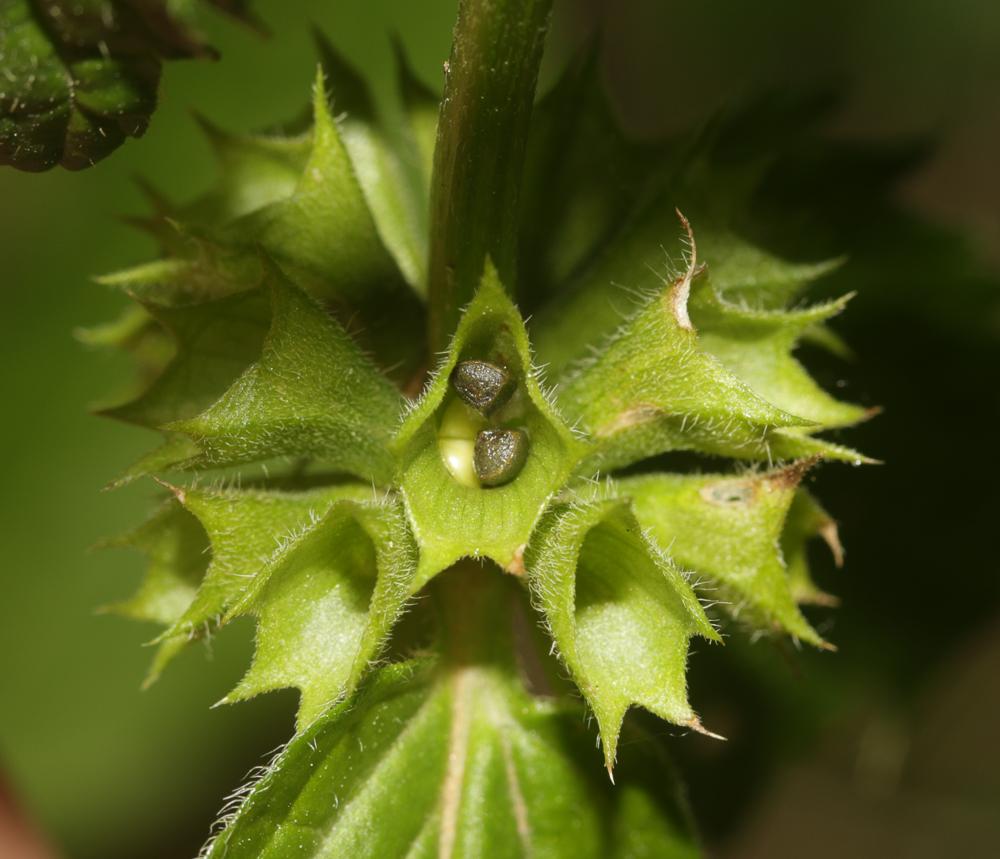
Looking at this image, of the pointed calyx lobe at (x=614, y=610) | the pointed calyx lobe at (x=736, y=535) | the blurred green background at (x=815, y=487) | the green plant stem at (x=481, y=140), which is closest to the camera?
the green plant stem at (x=481, y=140)

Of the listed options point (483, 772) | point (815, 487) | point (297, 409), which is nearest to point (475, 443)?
point (297, 409)

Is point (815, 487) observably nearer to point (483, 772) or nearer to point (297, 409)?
point (483, 772)

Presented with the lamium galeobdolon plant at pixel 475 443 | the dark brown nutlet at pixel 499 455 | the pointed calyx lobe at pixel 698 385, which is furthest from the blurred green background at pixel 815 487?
the dark brown nutlet at pixel 499 455

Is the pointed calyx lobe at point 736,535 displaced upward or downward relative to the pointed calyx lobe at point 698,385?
downward

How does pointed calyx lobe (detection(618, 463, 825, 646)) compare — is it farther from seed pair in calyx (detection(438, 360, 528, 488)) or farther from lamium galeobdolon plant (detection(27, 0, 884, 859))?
seed pair in calyx (detection(438, 360, 528, 488))

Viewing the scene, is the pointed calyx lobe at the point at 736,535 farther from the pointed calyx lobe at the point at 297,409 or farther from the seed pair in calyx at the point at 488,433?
the pointed calyx lobe at the point at 297,409

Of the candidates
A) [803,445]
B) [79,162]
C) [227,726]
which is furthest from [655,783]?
[227,726]

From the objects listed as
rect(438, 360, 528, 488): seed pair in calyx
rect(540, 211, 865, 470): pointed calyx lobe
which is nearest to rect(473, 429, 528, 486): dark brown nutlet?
rect(438, 360, 528, 488): seed pair in calyx
